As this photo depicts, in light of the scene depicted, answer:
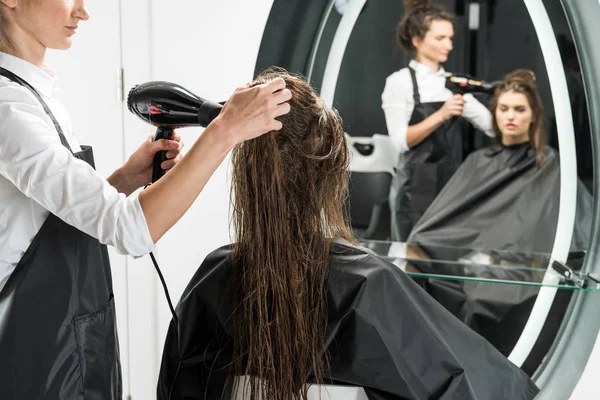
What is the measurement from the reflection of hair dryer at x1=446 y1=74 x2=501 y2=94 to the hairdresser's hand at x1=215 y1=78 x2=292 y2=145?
1.21 meters

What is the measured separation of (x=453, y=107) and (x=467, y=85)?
9 cm

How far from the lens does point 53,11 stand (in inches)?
57.9

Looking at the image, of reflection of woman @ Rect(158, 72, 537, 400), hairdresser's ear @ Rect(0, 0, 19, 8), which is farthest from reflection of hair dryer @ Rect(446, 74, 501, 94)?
hairdresser's ear @ Rect(0, 0, 19, 8)

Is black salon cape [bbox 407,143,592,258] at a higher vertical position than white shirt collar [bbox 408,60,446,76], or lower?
lower

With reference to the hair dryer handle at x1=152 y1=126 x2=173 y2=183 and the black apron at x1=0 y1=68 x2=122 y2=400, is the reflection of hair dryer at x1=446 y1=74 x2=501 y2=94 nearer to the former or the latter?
the hair dryer handle at x1=152 y1=126 x2=173 y2=183

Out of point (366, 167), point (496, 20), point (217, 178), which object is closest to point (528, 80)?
point (496, 20)

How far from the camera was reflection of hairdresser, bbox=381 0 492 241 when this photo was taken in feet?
7.74

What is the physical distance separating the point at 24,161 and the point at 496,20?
1.69 m

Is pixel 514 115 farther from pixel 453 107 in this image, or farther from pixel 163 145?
pixel 163 145

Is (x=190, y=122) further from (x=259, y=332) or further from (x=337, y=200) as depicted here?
(x=259, y=332)

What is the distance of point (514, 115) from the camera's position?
236 cm

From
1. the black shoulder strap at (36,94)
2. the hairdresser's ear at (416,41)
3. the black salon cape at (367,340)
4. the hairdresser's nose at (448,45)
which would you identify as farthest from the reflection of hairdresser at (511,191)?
the black shoulder strap at (36,94)

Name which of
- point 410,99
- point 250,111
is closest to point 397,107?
point 410,99

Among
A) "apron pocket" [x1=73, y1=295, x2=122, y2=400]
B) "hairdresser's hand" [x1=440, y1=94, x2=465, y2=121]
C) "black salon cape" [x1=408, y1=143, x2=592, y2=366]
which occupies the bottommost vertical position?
"apron pocket" [x1=73, y1=295, x2=122, y2=400]
